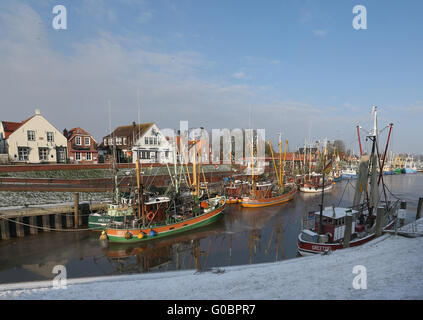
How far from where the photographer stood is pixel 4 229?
61.5 feet

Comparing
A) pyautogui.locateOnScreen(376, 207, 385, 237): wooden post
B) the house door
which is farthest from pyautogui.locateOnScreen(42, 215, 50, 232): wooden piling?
pyautogui.locateOnScreen(376, 207, 385, 237): wooden post

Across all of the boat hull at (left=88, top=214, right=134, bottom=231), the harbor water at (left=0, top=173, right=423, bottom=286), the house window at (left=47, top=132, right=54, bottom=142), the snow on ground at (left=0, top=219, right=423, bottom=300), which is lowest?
the harbor water at (left=0, top=173, right=423, bottom=286)

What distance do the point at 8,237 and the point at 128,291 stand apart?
56.3 ft

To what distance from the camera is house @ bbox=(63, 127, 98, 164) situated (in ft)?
137

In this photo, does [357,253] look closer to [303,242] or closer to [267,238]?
[303,242]

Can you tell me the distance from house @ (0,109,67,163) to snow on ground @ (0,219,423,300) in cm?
3437

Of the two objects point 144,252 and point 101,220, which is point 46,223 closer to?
point 101,220

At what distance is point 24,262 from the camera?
15406 millimetres

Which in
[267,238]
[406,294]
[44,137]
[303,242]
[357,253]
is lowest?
[267,238]

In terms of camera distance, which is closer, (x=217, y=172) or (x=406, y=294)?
(x=406, y=294)

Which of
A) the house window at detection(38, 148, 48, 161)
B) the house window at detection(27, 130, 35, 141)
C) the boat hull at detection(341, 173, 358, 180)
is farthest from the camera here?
the boat hull at detection(341, 173, 358, 180)

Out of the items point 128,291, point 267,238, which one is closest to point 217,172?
point 267,238

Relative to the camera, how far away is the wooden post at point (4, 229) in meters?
18.7

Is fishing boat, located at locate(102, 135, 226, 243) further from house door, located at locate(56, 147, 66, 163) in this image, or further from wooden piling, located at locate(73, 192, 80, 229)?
house door, located at locate(56, 147, 66, 163)
